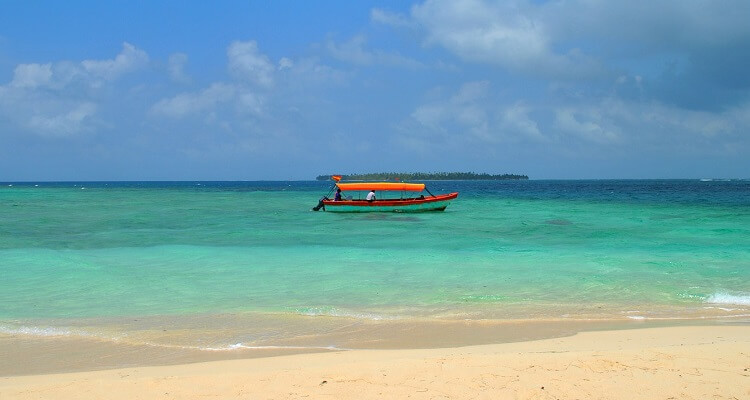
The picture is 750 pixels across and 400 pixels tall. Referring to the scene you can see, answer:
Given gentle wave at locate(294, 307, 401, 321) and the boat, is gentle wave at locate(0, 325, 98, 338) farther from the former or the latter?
the boat

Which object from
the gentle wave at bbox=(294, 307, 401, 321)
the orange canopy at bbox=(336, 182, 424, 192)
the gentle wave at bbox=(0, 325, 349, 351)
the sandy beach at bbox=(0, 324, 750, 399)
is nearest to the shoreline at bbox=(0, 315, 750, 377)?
the gentle wave at bbox=(0, 325, 349, 351)

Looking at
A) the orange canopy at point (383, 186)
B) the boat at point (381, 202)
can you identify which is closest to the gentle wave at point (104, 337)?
the boat at point (381, 202)

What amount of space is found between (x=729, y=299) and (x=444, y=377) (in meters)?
6.33

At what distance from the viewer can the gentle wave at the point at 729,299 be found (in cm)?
880

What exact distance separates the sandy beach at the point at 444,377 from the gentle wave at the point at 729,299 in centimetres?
311

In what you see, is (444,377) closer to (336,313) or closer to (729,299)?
(336,313)

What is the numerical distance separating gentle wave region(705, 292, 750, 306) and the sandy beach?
3.11 m

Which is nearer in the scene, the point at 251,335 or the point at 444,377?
the point at 444,377

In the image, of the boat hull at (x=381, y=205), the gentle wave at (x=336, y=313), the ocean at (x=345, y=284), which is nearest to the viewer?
the ocean at (x=345, y=284)

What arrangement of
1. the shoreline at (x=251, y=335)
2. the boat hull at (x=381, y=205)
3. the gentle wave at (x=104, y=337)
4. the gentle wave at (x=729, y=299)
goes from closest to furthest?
the shoreline at (x=251, y=335) → the gentle wave at (x=104, y=337) → the gentle wave at (x=729, y=299) → the boat hull at (x=381, y=205)

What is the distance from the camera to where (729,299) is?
9.00 meters

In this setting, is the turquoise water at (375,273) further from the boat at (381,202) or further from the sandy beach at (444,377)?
the boat at (381,202)

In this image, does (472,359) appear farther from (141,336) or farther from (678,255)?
(678,255)

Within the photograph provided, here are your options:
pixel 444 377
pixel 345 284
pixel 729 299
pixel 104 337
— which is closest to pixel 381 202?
pixel 345 284
